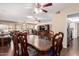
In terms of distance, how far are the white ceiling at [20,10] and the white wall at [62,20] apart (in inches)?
2.6

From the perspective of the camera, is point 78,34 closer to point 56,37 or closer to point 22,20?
point 56,37

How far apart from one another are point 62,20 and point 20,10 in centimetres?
63

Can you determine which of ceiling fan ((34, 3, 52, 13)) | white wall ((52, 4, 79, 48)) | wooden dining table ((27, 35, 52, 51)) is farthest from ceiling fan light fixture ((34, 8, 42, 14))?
wooden dining table ((27, 35, 52, 51))

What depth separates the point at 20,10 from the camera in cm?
162

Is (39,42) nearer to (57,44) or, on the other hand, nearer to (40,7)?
(57,44)

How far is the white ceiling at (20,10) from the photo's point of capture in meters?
1.60

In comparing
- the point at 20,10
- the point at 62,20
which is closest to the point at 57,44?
the point at 62,20

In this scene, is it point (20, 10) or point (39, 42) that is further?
point (39, 42)

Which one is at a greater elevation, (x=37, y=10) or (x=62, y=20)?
(x=37, y=10)

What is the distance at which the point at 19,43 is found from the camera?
1725 mm

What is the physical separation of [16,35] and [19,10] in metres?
0.37

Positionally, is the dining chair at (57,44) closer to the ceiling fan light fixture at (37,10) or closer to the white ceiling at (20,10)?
the white ceiling at (20,10)

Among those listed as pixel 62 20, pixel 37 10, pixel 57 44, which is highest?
pixel 37 10

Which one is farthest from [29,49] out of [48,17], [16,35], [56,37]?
[48,17]
